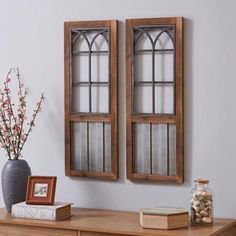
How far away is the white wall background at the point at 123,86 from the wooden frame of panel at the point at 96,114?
4cm

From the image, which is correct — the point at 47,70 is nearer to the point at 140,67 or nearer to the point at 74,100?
the point at 74,100

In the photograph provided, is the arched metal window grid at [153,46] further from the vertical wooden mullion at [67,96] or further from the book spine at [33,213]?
the book spine at [33,213]

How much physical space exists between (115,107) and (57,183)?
56 centimetres

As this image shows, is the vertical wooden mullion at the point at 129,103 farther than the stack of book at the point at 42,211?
Yes

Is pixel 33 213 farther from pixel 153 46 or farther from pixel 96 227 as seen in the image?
pixel 153 46

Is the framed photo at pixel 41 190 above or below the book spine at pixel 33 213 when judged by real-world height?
above

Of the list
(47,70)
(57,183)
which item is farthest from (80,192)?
(47,70)

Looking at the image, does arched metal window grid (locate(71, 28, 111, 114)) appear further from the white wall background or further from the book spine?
the book spine

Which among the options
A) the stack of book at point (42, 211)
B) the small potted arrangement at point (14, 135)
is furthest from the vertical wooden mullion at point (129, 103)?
the small potted arrangement at point (14, 135)

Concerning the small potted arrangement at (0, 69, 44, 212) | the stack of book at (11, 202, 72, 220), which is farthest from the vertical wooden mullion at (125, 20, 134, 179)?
the small potted arrangement at (0, 69, 44, 212)

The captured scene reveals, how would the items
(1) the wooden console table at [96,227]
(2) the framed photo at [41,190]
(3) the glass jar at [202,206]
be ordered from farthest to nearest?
(2) the framed photo at [41,190] → (3) the glass jar at [202,206] → (1) the wooden console table at [96,227]

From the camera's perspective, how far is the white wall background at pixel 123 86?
11.1 ft

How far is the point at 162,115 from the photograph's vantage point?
3473mm

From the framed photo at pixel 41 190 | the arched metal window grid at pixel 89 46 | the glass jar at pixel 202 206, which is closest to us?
the glass jar at pixel 202 206
